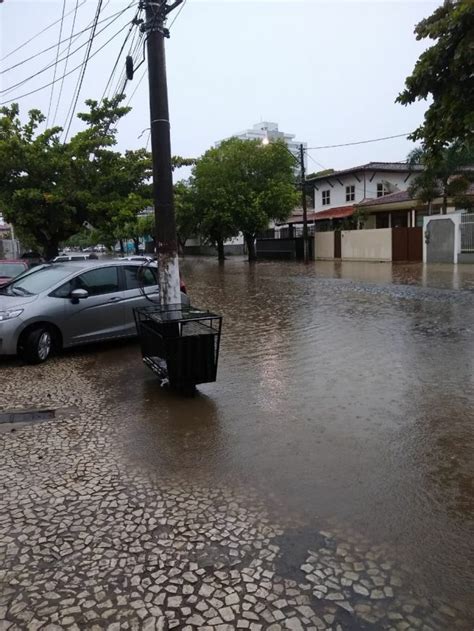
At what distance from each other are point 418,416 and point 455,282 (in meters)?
13.8

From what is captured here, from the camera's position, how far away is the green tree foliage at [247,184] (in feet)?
112

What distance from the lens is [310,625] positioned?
8.27 ft

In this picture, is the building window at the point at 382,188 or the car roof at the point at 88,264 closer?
the car roof at the point at 88,264

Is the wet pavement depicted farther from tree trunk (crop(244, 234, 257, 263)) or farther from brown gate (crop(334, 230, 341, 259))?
tree trunk (crop(244, 234, 257, 263))

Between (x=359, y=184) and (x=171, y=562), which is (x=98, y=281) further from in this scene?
(x=359, y=184)

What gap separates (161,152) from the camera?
22.5 ft

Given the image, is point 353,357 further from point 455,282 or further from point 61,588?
point 455,282

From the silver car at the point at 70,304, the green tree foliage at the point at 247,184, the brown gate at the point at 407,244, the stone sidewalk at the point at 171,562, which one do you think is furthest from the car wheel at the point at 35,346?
the green tree foliage at the point at 247,184

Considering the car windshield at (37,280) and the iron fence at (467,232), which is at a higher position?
the iron fence at (467,232)

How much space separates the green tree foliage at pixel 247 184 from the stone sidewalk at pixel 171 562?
30784 mm

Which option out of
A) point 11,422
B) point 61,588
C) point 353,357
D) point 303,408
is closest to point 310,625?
point 61,588

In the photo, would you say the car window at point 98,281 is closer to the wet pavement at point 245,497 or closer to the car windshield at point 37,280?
the car windshield at point 37,280

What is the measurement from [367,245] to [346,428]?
28415 mm

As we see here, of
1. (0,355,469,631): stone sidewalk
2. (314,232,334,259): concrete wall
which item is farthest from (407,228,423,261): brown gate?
(0,355,469,631): stone sidewalk
